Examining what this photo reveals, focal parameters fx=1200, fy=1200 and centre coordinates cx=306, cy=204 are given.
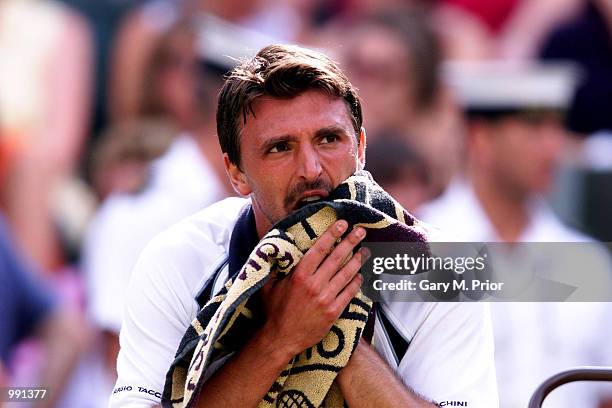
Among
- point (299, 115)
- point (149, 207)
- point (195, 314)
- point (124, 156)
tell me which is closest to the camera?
point (299, 115)

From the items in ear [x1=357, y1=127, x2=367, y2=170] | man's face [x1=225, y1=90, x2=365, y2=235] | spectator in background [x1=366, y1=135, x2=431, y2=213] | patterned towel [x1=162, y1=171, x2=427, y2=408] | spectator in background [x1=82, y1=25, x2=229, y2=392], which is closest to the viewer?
patterned towel [x1=162, y1=171, x2=427, y2=408]

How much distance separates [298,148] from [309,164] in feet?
→ 0.18

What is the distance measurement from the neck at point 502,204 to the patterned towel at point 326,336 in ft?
7.77

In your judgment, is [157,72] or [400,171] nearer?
[400,171]

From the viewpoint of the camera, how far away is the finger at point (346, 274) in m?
1.98

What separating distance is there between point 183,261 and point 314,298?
1.15 feet

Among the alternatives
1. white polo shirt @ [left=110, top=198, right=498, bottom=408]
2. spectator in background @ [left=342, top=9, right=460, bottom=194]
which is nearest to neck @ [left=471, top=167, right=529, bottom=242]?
spectator in background @ [left=342, top=9, right=460, bottom=194]

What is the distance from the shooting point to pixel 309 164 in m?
2.04

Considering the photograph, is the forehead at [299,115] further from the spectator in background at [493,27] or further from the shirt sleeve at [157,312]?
the spectator in background at [493,27]

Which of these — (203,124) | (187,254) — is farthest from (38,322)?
(187,254)

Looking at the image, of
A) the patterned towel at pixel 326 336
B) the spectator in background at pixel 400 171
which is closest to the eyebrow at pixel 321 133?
the patterned towel at pixel 326 336

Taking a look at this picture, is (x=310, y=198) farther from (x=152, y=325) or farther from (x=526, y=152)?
(x=526, y=152)

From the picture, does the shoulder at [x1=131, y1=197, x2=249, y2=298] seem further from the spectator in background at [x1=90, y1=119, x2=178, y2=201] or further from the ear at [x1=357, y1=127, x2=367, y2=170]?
the spectator in background at [x1=90, y1=119, x2=178, y2=201]

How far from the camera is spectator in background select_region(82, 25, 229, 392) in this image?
13.9ft
